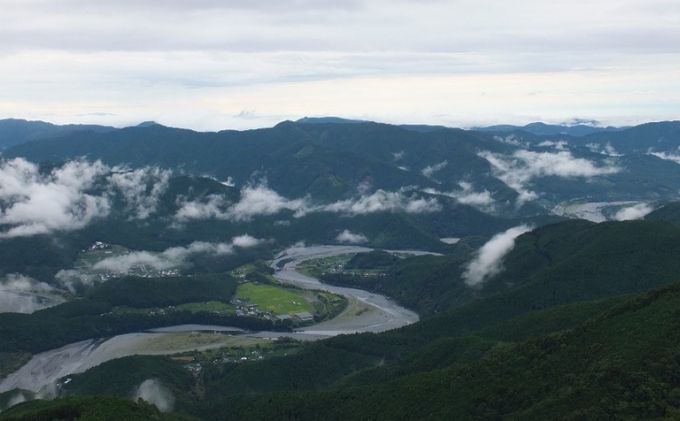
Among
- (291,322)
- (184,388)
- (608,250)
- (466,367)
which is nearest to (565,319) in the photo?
(466,367)

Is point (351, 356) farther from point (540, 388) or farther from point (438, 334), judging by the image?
point (540, 388)

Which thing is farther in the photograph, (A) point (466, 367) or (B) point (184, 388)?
(B) point (184, 388)

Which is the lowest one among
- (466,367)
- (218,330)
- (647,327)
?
(218,330)

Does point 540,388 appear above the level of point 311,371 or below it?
above

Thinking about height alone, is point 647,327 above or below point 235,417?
above

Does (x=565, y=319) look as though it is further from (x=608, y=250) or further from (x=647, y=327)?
(x=608, y=250)

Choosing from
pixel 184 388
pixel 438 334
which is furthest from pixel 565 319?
pixel 184 388

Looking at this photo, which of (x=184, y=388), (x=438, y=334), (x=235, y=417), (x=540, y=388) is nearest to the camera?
(x=540, y=388)

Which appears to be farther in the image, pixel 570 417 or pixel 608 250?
pixel 608 250

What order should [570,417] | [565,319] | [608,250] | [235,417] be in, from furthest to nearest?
1. [608,250]
2. [565,319]
3. [235,417]
4. [570,417]
